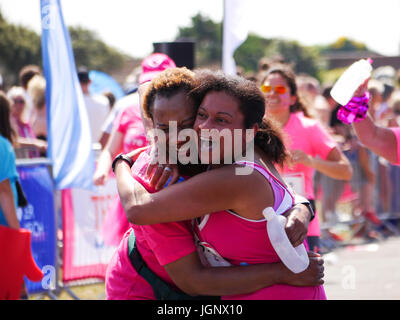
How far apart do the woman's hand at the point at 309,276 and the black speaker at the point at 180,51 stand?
7.27 feet

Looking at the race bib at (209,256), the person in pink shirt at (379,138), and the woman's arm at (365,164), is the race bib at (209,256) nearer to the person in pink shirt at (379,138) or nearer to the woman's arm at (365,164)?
the person in pink shirt at (379,138)

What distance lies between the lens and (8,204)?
4371 mm

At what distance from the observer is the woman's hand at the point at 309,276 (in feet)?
7.78

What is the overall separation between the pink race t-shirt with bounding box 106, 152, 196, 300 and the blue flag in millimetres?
2677

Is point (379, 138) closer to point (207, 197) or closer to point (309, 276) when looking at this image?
point (309, 276)

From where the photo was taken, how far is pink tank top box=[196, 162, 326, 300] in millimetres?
2318

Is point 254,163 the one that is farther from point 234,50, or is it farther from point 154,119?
point 234,50

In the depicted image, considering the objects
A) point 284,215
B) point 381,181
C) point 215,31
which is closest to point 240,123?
point 284,215

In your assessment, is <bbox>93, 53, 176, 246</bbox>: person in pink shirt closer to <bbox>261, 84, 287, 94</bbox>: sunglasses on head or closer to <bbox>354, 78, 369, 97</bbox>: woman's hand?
<bbox>261, 84, 287, 94</bbox>: sunglasses on head

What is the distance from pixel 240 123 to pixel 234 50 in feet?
9.63

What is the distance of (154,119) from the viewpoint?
2609mm

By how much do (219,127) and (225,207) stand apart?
0.99ft

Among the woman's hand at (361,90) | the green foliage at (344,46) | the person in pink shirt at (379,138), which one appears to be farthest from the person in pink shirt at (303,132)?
the green foliage at (344,46)

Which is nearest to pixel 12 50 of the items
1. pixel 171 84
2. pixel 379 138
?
pixel 379 138
